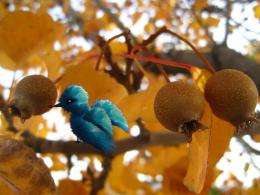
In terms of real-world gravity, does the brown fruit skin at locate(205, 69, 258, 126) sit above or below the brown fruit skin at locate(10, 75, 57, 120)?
below

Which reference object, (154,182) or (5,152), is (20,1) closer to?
(154,182)

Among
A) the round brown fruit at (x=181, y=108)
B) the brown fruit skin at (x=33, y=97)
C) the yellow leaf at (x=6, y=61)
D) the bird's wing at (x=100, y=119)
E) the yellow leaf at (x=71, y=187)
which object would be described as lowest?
the yellow leaf at (x=71, y=187)

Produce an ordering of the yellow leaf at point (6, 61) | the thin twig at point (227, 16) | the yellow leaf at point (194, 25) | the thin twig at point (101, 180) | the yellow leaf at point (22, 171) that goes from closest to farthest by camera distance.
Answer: the yellow leaf at point (22, 171)
the yellow leaf at point (6, 61)
the thin twig at point (101, 180)
the thin twig at point (227, 16)
the yellow leaf at point (194, 25)

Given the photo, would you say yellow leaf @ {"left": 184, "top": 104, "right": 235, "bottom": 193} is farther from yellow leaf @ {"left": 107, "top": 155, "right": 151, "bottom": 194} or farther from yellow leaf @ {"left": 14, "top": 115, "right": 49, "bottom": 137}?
yellow leaf @ {"left": 107, "top": 155, "right": 151, "bottom": 194}

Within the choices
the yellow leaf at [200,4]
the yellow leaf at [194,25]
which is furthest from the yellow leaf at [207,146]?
the yellow leaf at [194,25]

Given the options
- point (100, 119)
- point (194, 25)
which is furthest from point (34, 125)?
point (194, 25)

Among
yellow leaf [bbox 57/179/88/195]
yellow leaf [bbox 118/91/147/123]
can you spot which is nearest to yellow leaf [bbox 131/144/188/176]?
yellow leaf [bbox 57/179/88/195]

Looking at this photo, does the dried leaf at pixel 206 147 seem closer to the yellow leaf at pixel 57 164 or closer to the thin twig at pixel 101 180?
A: the thin twig at pixel 101 180
